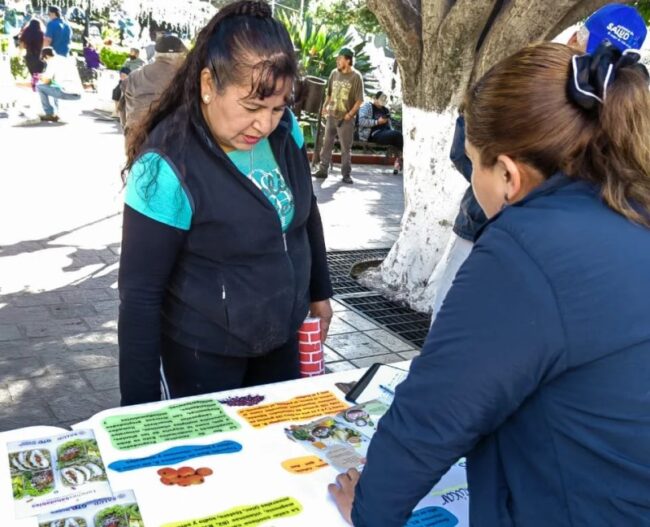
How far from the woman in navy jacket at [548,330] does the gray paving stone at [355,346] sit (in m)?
3.24

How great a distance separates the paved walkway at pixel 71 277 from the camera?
3.56m

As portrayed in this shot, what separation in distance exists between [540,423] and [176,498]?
2.41ft

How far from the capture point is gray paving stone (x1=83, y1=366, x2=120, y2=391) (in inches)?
142

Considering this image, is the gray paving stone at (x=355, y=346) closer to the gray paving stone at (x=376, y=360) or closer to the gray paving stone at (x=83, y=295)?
the gray paving stone at (x=376, y=360)

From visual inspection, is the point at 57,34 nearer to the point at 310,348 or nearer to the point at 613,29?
the point at 310,348

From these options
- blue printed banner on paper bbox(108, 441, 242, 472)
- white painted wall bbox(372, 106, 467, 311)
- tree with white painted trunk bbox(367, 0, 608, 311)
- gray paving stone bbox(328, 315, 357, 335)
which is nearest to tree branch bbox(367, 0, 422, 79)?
tree with white painted trunk bbox(367, 0, 608, 311)

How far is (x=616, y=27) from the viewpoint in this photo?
185 centimetres

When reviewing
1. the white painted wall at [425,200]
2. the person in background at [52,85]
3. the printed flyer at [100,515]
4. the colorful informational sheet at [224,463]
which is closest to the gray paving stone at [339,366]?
the white painted wall at [425,200]

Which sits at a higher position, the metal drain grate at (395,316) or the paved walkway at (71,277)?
the paved walkway at (71,277)

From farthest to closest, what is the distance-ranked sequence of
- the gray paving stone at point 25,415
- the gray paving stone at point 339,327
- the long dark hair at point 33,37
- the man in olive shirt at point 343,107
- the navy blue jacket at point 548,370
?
the long dark hair at point 33,37 → the man in olive shirt at point 343,107 → the gray paving stone at point 339,327 → the gray paving stone at point 25,415 → the navy blue jacket at point 548,370

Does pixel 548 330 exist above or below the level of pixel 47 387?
above

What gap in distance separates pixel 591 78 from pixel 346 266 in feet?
16.4

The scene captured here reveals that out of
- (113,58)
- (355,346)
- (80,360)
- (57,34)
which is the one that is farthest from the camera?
(113,58)

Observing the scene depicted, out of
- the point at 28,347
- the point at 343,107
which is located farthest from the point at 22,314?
the point at 343,107
